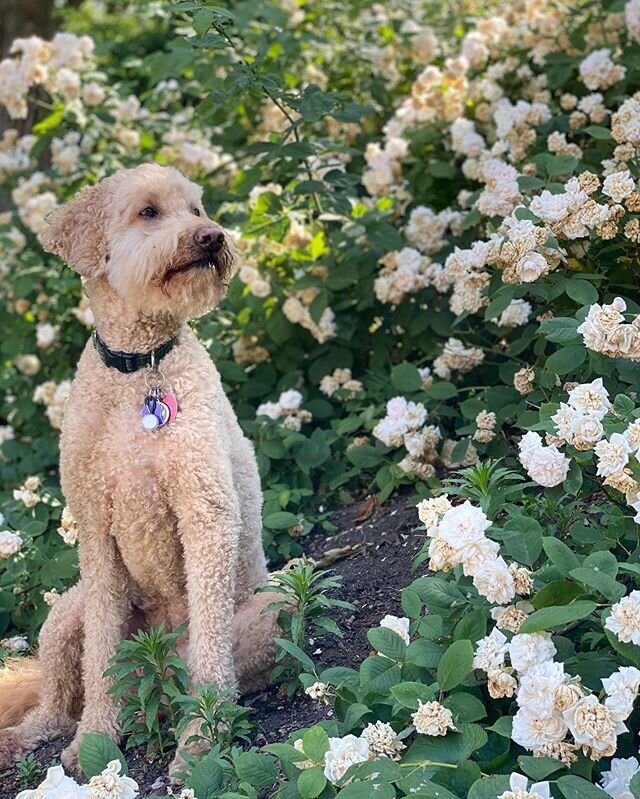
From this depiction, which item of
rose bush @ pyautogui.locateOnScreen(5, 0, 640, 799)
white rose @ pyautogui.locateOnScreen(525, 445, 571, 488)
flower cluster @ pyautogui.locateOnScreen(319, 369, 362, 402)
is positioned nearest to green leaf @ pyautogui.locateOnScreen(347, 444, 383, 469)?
rose bush @ pyautogui.locateOnScreen(5, 0, 640, 799)

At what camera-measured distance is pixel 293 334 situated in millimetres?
4711

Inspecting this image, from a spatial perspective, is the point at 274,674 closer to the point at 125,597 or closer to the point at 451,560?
the point at 125,597

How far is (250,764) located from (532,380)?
5.11 ft

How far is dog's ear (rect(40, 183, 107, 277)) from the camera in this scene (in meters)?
2.88

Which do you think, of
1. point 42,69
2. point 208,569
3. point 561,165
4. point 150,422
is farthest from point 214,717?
point 42,69

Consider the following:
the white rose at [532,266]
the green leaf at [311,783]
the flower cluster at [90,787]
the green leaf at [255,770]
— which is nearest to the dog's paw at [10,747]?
the flower cluster at [90,787]

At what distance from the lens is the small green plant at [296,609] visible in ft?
9.20

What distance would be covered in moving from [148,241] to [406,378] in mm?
1405

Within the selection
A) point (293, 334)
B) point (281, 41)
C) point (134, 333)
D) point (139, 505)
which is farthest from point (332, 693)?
point (281, 41)

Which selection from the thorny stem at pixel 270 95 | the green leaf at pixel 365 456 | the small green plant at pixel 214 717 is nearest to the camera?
the small green plant at pixel 214 717

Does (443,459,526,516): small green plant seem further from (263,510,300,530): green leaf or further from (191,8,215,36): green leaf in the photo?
(191,8,215,36): green leaf

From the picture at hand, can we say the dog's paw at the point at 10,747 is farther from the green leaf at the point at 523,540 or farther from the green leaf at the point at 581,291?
the green leaf at the point at 581,291

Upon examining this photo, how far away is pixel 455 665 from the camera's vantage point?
2244mm

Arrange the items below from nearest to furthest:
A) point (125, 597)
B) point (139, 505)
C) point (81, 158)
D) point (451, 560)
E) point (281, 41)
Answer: point (451, 560) < point (139, 505) < point (125, 597) < point (281, 41) < point (81, 158)
